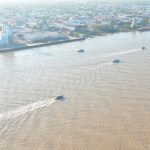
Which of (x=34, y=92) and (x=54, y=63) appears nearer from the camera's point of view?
(x=34, y=92)

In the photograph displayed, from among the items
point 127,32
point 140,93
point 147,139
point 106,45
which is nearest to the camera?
point 147,139

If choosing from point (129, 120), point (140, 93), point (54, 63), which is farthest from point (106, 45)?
point (129, 120)

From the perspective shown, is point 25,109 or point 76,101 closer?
point 25,109

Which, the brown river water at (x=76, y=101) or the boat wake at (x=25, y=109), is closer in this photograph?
the brown river water at (x=76, y=101)

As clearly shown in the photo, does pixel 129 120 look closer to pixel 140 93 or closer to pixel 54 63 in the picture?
pixel 140 93

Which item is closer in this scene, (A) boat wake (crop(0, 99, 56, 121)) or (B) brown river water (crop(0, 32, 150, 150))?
(B) brown river water (crop(0, 32, 150, 150))
